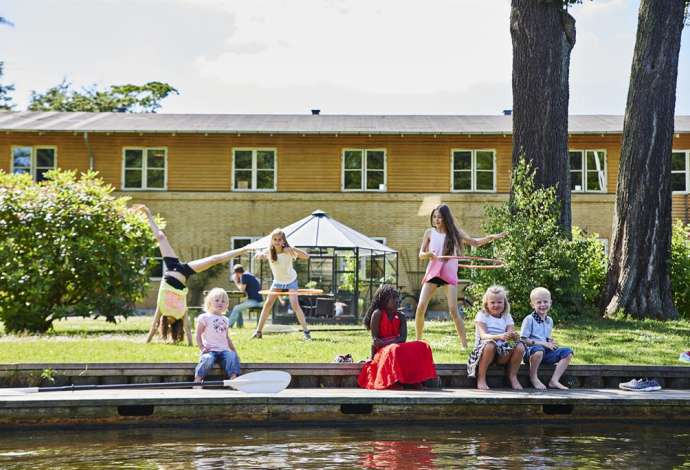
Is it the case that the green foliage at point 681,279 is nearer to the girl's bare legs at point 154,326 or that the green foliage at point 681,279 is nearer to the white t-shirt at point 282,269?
the white t-shirt at point 282,269

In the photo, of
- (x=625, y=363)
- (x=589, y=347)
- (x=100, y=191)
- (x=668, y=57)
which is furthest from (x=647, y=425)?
(x=100, y=191)

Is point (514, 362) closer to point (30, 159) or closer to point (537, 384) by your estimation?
point (537, 384)

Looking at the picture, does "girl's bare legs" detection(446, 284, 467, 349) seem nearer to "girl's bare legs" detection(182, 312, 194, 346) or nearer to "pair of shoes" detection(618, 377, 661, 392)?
"pair of shoes" detection(618, 377, 661, 392)

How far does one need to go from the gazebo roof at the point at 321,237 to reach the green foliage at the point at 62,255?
13.5 feet

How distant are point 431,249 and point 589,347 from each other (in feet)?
8.31

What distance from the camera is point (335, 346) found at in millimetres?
12703

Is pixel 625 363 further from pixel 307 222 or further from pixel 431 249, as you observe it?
pixel 307 222

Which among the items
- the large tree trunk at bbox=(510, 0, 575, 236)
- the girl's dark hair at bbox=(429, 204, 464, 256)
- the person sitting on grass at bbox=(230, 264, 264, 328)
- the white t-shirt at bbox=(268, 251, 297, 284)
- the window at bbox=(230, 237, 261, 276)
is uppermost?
the large tree trunk at bbox=(510, 0, 575, 236)

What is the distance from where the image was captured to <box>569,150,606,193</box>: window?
3155 cm

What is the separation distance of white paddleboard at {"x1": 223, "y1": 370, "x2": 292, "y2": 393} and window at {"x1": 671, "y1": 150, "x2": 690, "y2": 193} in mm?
25439

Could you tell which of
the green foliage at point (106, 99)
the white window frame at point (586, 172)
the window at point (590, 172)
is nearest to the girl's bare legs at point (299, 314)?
the white window frame at point (586, 172)

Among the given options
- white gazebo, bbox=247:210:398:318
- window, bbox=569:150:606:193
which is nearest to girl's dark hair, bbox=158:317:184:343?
white gazebo, bbox=247:210:398:318

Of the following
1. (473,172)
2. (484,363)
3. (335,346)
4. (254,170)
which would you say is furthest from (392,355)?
(254,170)

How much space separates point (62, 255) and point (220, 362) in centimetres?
757
